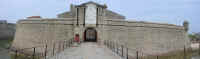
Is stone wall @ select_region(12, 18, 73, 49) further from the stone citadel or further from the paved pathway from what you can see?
the paved pathway

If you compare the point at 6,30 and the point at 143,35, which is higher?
the point at 6,30

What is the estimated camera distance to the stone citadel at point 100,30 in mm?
13883

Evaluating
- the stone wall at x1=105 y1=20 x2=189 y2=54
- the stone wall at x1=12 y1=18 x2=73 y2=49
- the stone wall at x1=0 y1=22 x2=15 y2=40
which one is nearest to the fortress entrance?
the stone wall at x1=12 y1=18 x2=73 y2=49

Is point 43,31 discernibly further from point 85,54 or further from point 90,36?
point 90,36

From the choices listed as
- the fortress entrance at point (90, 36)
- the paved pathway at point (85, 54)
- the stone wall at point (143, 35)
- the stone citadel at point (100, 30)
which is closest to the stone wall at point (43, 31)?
the stone citadel at point (100, 30)

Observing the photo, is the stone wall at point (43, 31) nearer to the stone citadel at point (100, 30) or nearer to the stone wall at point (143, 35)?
the stone citadel at point (100, 30)

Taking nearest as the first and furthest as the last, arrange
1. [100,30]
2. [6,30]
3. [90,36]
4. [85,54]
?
[85,54], [100,30], [90,36], [6,30]

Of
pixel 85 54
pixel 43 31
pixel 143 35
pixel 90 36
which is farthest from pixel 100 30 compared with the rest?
pixel 90 36

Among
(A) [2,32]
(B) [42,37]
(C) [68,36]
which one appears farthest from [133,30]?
(A) [2,32]

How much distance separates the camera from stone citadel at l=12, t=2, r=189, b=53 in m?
13.9

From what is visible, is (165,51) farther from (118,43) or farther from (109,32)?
(109,32)

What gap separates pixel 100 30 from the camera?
550 inches

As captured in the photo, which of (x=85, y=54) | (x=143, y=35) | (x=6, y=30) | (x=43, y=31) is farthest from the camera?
(x=6, y=30)

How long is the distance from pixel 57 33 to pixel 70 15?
26.2 ft
